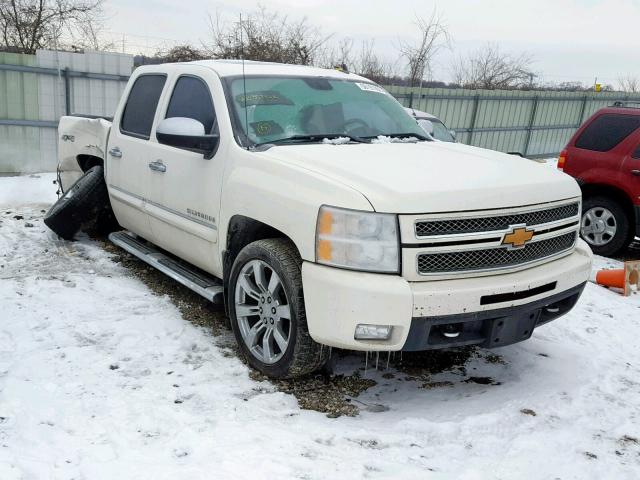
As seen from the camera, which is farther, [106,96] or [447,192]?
[106,96]

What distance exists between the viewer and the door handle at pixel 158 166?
4.51 m

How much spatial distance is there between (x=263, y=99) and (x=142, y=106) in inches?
59.1

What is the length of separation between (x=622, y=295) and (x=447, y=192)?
149 inches

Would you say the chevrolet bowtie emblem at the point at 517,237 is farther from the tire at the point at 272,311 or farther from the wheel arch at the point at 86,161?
the wheel arch at the point at 86,161

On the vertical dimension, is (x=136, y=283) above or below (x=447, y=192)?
below

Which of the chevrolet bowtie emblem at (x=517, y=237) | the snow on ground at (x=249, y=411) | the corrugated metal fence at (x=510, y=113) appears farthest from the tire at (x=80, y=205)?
the corrugated metal fence at (x=510, y=113)

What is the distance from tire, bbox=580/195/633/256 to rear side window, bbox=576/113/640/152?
0.67 m

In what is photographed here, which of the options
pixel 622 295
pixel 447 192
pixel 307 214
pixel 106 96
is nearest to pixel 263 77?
pixel 307 214

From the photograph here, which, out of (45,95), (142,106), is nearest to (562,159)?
(142,106)

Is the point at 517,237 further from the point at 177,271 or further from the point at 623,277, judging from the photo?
the point at 623,277

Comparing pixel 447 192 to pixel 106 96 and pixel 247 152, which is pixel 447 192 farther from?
pixel 106 96

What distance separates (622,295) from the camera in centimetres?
588

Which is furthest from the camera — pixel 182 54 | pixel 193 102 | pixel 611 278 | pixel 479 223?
pixel 182 54

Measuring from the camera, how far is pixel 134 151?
5.02 meters
